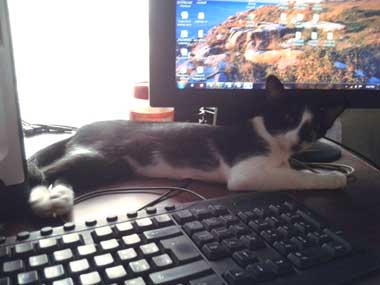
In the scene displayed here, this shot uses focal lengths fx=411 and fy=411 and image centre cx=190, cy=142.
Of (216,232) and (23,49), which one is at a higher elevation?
(23,49)

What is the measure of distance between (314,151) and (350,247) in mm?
448

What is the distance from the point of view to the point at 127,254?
0.39m

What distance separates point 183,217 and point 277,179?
11.8 inches

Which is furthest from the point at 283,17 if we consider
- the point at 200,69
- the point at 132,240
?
the point at 132,240

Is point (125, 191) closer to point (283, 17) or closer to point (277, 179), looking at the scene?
point (277, 179)

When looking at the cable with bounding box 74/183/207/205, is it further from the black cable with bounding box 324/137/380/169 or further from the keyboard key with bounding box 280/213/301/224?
the black cable with bounding box 324/137/380/169

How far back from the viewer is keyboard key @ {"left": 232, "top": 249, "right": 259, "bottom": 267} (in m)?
0.39

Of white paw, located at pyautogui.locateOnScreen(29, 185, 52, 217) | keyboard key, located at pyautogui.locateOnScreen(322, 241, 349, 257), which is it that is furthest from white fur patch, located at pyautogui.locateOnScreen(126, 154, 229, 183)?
keyboard key, located at pyautogui.locateOnScreen(322, 241, 349, 257)

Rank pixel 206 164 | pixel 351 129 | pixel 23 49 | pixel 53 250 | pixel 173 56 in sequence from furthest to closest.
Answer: pixel 23 49
pixel 351 129
pixel 206 164
pixel 173 56
pixel 53 250

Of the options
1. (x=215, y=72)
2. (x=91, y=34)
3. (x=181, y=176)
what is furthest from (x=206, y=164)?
(x=91, y=34)

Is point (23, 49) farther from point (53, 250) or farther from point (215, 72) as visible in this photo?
point (53, 250)

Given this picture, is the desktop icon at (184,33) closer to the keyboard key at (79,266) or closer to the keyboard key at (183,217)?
the keyboard key at (183,217)

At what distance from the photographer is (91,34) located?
3.75ft

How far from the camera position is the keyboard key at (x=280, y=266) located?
1.25 feet
